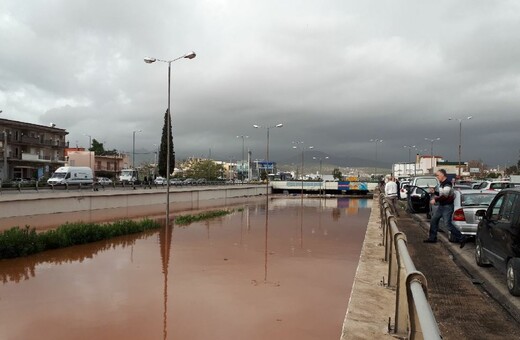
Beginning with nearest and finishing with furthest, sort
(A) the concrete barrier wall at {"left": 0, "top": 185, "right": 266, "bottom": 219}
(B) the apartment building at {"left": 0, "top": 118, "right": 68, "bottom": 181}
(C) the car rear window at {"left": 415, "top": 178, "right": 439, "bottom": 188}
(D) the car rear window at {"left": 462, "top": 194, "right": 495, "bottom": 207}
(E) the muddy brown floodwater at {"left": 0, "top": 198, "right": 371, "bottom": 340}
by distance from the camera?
(E) the muddy brown floodwater at {"left": 0, "top": 198, "right": 371, "bottom": 340}, (D) the car rear window at {"left": 462, "top": 194, "right": 495, "bottom": 207}, (C) the car rear window at {"left": 415, "top": 178, "right": 439, "bottom": 188}, (A) the concrete barrier wall at {"left": 0, "top": 185, "right": 266, "bottom": 219}, (B) the apartment building at {"left": 0, "top": 118, "right": 68, "bottom": 181}

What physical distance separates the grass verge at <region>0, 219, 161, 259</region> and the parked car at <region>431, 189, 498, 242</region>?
12.5 m

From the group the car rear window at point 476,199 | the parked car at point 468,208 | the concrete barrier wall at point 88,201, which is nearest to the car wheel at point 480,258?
the parked car at point 468,208

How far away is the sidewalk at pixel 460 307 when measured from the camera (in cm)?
511

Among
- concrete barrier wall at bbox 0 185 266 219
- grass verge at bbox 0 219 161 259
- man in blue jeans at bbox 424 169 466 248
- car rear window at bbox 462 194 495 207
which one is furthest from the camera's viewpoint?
concrete barrier wall at bbox 0 185 266 219

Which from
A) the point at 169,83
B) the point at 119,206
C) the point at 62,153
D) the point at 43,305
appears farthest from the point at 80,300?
the point at 62,153

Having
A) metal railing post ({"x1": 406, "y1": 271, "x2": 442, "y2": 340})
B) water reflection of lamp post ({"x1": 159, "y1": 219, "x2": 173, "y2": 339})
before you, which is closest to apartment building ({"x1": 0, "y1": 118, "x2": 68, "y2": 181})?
water reflection of lamp post ({"x1": 159, "y1": 219, "x2": 173, "y2": 339})

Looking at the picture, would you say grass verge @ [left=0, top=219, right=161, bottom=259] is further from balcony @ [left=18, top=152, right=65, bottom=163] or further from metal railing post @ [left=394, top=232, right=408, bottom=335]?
balcony @ [left=18, top=152, right=65, bottom=163]

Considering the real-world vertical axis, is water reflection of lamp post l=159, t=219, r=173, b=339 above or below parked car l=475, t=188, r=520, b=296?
below

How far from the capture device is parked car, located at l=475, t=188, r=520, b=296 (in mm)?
6398

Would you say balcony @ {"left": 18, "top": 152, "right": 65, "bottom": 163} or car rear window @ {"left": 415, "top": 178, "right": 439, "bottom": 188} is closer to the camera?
car rear window @ {"left": 415, "top": 178, "right": 439, "bottom": 188}

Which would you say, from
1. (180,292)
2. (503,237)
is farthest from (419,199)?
(180,292)

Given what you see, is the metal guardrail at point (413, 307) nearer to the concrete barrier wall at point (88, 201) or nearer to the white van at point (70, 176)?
the concrete barrier wall at point (88, 201)

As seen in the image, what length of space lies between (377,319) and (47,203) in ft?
90.9

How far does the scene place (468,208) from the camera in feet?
35.6
